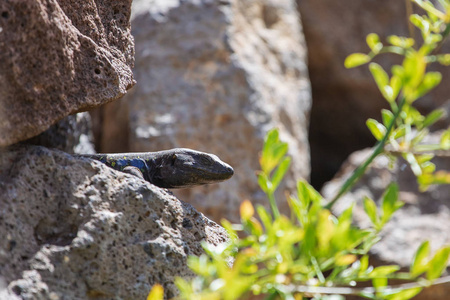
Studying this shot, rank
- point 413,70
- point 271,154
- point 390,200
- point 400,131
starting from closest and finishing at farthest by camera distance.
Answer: point 413,70
point 390,200
point 271,154
point 400,131

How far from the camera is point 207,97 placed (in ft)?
16.9

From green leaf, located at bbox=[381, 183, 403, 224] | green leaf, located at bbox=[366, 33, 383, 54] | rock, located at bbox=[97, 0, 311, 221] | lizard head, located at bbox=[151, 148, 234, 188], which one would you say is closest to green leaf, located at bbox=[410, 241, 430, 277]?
green leaf, located at bbox=[381, 183, 403, 224]

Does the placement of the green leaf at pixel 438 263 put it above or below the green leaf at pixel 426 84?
below

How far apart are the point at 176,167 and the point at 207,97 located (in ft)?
7.35

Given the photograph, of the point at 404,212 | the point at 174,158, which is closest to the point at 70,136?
the point at 174,158

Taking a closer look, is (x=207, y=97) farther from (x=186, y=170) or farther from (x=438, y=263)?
(x=438, y=263)

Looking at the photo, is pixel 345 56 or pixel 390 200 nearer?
pixel 390 200

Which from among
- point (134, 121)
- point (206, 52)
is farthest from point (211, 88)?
point (134, 121)

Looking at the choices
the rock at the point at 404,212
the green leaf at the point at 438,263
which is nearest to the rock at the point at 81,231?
the green leaf at the point at 438,263

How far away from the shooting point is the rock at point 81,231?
76.2 inches

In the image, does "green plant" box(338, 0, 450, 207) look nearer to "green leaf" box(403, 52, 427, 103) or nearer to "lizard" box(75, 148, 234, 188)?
"green leaf" box(403, 52, 427, 103)

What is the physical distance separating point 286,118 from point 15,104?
3683 millimetres

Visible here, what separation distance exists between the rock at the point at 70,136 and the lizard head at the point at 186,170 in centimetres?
57

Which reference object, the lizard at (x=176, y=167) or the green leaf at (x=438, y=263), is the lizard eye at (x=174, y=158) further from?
the green leaf at (x=438, y=263)
